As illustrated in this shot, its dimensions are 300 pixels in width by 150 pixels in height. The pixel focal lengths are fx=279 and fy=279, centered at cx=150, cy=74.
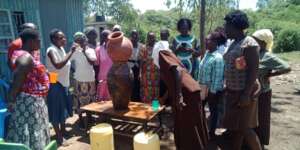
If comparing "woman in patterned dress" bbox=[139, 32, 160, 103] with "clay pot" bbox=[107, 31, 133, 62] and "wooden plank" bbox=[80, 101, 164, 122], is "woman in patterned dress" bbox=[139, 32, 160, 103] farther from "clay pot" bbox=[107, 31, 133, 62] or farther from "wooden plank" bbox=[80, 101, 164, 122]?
"clay pot" bbox=[107, 31, 133, 62]

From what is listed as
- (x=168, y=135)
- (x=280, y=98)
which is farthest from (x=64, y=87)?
(x=280, y=98)

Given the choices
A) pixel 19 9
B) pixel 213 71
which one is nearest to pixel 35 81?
pixel 213 71

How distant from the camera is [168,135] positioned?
421 cm

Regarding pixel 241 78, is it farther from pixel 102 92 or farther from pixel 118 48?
pixel 102 92

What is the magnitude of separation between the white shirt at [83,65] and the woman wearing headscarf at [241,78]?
2.16 meters

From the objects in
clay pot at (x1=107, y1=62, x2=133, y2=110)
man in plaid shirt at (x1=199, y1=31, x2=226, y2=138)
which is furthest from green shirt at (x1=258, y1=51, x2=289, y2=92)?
clay pot at (x1=107, y1=62, x2=133, y2=110)

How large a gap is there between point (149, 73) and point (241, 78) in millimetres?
2002

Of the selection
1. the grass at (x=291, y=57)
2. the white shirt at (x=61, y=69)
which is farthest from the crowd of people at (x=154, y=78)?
the grass at (x=291, y=57)

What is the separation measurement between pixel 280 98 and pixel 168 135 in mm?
3326

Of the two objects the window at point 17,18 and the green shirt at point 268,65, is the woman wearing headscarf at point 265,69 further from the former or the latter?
the window at point 17,18

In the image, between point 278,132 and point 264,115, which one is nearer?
point 264,115

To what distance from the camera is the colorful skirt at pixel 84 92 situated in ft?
14.3

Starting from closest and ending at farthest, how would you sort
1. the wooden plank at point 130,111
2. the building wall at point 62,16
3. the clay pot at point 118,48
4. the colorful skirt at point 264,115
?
the colorful skirt at point 264,115, the wooden plank at point 130,111, the clay pot at point 118,48, the building wall at point 62,16

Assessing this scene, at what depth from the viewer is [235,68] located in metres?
2.84
